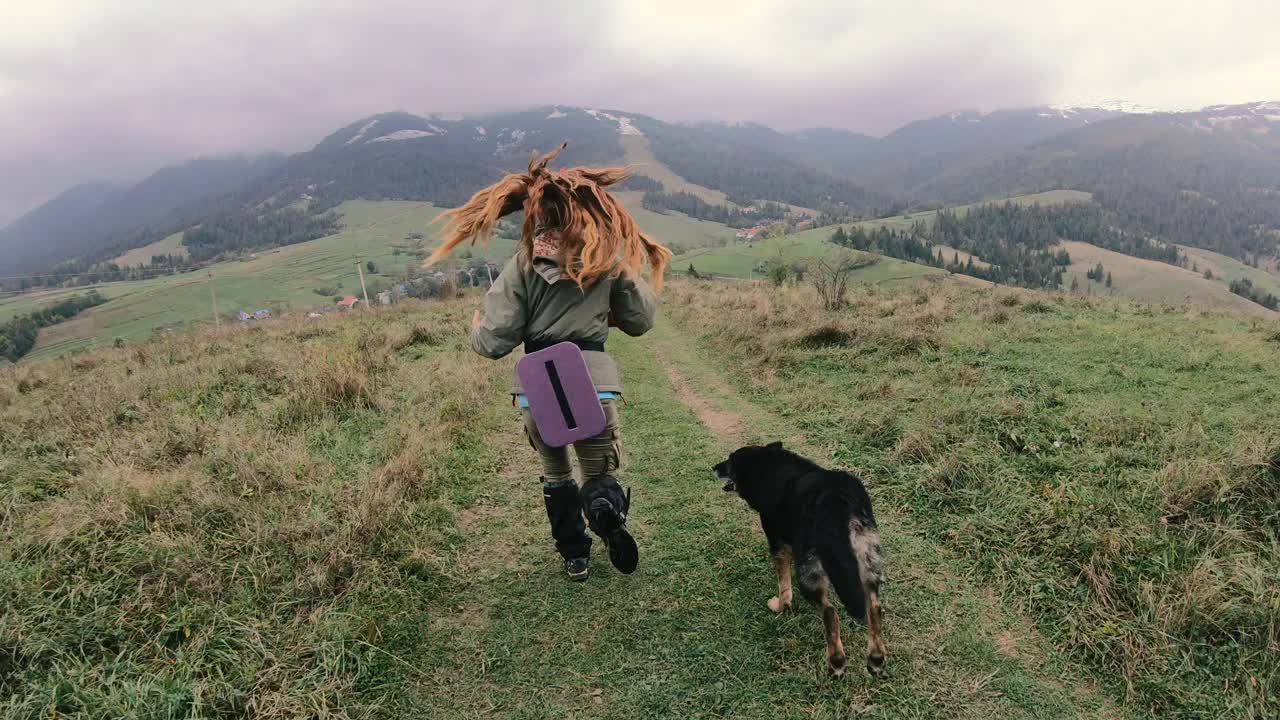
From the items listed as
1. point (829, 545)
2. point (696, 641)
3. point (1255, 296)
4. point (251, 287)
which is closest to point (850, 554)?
point (829, 545)

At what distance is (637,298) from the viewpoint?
346cm

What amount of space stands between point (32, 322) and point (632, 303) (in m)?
80.9

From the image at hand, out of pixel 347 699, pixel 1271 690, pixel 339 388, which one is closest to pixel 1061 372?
pixel 1271 690

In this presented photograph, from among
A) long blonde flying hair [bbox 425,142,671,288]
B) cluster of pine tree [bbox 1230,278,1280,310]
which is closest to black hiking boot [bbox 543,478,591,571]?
long blonde flying hair [bbox 425,142,671,288]

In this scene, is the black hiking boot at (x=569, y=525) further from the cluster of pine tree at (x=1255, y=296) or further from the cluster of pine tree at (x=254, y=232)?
the cluster of pine tree at (x=254, y=232)

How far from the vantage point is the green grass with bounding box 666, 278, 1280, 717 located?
300cm

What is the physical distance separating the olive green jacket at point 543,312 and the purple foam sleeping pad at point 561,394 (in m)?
0.14

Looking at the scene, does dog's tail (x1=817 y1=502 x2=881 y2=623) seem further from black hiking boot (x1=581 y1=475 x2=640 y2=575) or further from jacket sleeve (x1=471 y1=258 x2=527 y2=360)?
jacket sleeve (x1=471 y1=258 x2=527 y2=360)

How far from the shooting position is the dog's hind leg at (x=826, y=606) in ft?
9.75

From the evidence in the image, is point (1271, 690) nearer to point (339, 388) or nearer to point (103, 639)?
point (103, 639)

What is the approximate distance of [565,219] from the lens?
3.19 m

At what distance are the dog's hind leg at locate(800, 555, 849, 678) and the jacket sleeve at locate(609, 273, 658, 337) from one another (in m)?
1.64

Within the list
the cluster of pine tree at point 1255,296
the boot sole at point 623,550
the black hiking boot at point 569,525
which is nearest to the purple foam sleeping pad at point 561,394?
the black hiking boot at point 569,525

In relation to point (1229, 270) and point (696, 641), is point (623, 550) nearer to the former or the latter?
point (696, 641)
